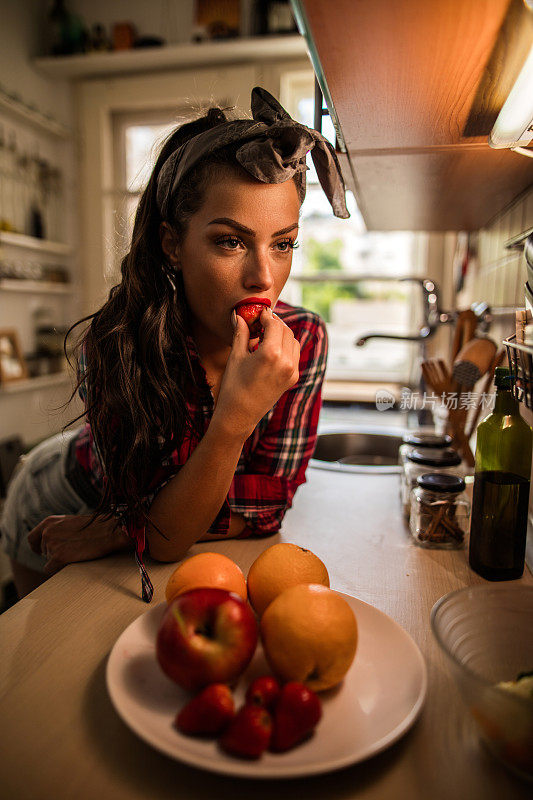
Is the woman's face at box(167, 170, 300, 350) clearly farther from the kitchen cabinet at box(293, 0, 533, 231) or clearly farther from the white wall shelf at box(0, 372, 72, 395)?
the white wall shelf at box(0, 372, 72, 395)

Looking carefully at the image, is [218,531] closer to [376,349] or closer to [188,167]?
[188,167]

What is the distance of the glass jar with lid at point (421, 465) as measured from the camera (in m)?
1.08

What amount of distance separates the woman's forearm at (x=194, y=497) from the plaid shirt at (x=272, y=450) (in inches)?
1.5

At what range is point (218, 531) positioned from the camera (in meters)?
0.97

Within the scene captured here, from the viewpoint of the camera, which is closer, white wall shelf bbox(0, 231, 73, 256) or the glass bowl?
the glass bowl

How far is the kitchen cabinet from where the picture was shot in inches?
19.7

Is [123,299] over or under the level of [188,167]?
under

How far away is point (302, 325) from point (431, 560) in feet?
1.78

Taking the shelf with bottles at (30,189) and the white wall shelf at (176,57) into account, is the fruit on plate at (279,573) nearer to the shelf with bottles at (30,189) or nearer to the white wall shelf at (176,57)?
the shelf with bottles at (30,189)

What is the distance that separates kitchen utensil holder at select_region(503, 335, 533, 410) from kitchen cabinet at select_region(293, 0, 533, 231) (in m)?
0.30

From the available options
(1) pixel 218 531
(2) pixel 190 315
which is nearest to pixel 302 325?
(2) pixel 190 315

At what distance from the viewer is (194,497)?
2.86 feet

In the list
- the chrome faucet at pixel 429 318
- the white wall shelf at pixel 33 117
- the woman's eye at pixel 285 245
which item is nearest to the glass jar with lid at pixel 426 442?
the chrome faucet at pixel 429 318

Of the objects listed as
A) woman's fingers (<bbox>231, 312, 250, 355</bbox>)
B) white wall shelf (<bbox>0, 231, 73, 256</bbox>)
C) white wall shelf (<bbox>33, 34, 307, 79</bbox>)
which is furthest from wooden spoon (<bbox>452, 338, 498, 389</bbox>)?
white wall shelf (<bbox>0, 231, 73, 256</bbox>)
